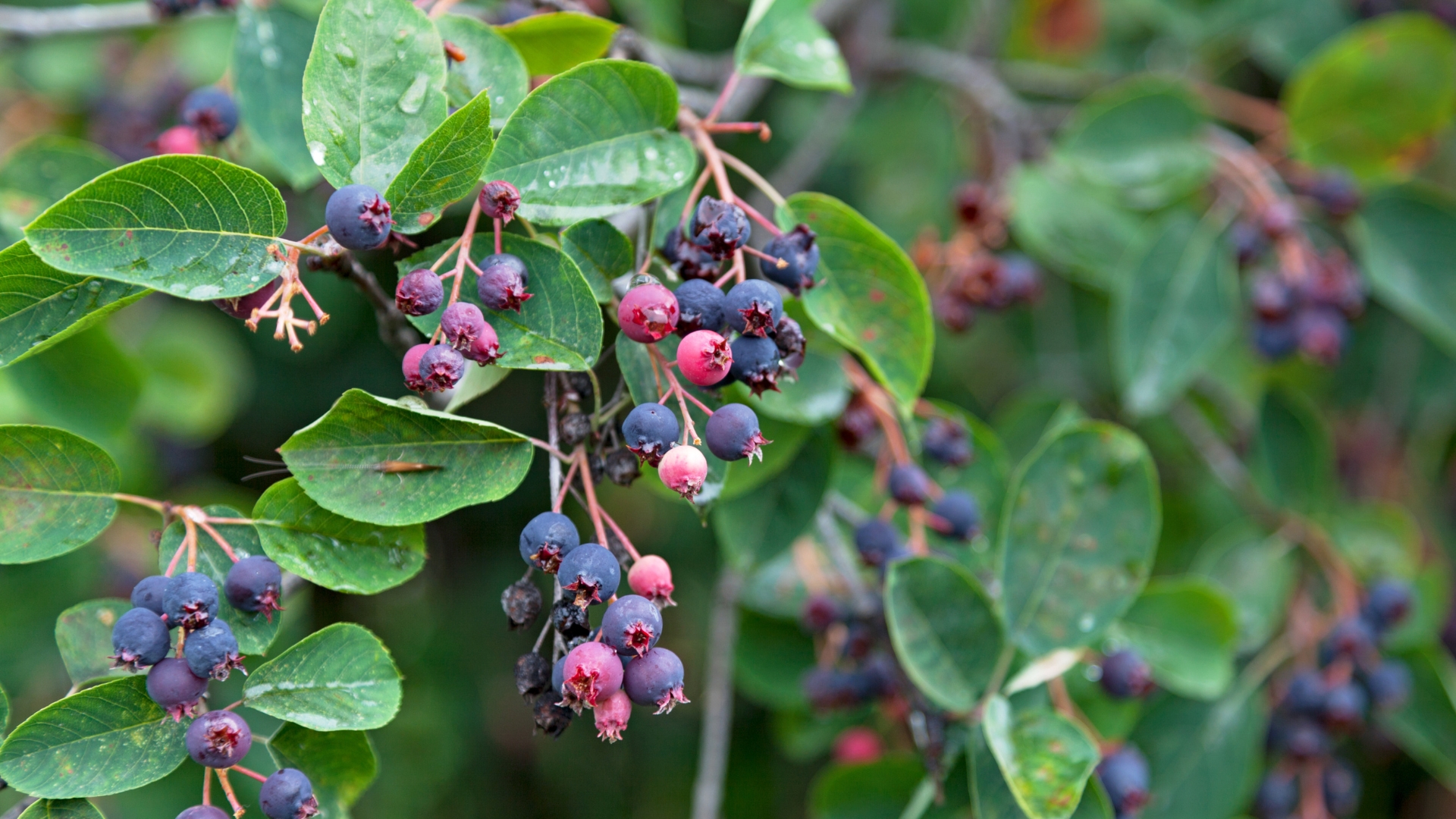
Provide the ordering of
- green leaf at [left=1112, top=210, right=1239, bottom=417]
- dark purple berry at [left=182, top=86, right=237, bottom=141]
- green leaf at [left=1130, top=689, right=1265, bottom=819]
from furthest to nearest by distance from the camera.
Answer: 1. green leaf at [left=1112, top=210, right=1239, bottom=417]
2. green leaf at [left=1130, top=689, right=1265, bottom=819]
3. dark purple berry at [left=182, top=86, right=237, bottom=141]

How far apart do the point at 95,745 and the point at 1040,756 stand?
1084 mm

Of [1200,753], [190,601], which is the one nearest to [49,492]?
[190,601]

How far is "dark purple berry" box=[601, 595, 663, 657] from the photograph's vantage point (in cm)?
89

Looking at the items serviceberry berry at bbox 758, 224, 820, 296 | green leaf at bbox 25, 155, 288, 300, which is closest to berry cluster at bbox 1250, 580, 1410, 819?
serviceberry berry at bbox 758, 224, 820, 296

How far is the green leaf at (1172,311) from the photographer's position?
2012 mm

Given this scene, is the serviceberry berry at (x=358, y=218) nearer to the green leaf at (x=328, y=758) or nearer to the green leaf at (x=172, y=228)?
the green leaf at (x=172, y=228)

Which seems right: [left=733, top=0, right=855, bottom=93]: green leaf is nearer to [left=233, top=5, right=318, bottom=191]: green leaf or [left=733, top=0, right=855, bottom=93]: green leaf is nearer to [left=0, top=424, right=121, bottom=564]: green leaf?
[left=233, top=5, right=318, bottom=191]: green leaf

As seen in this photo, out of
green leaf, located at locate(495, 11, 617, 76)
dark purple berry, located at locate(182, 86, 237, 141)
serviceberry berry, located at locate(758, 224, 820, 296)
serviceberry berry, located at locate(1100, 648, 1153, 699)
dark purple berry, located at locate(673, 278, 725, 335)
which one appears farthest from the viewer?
serviceberry berry, located at locate(1100, 648, 1153, 699)

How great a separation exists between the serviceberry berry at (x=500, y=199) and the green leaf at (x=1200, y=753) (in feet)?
5.24

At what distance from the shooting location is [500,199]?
0.96m

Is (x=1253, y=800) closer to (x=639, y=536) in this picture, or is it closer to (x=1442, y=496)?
(x=1442, y=496)

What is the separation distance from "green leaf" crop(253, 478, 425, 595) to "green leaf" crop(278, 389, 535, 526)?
69 mm

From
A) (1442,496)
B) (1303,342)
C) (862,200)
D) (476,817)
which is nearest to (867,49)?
(862,200)

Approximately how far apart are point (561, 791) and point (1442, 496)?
3037 millimetres
